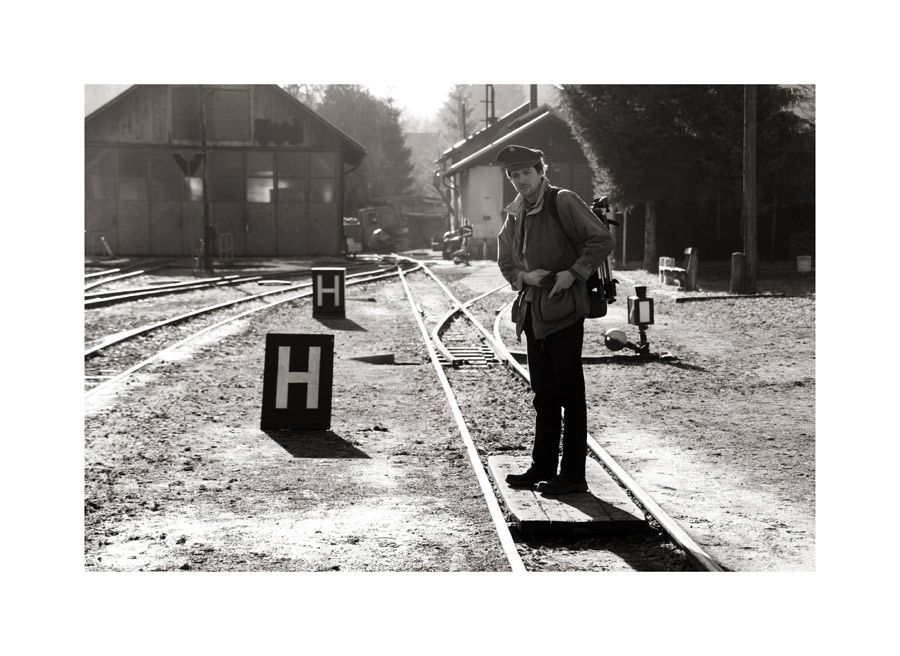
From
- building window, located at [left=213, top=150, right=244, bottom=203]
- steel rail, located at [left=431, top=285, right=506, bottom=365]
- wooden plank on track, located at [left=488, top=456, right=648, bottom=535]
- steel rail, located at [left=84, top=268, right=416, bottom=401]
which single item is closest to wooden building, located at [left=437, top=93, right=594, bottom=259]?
building window, located at [left=213, top=150, right=244, bottom=203]

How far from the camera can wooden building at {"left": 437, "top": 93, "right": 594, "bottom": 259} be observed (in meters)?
42.4

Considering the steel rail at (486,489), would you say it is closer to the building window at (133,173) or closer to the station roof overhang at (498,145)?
the building window at (133,173)

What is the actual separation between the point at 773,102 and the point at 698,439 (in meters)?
20.3

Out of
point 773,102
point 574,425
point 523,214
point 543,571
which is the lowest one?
point 543,571

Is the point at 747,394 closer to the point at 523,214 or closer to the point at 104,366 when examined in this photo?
the point at 523,214

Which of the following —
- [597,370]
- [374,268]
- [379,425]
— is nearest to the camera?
[379,425]

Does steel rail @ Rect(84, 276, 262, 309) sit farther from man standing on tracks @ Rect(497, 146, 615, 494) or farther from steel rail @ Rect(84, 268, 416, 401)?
man standing on tracks @ Rect(497, 146, 615, 494)

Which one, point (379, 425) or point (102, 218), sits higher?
point (102, 218)

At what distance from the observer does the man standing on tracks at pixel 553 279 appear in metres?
5.45

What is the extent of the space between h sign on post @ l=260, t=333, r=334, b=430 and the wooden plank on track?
2308 mm

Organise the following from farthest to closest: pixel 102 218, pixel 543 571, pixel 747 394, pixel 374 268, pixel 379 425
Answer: pixel 102 218, pixel 374 268, pixel 747 394, pixel 379 425, pixel 543 571

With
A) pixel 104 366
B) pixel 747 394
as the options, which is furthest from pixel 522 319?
pixel 104 366

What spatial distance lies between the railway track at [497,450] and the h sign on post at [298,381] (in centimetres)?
107
